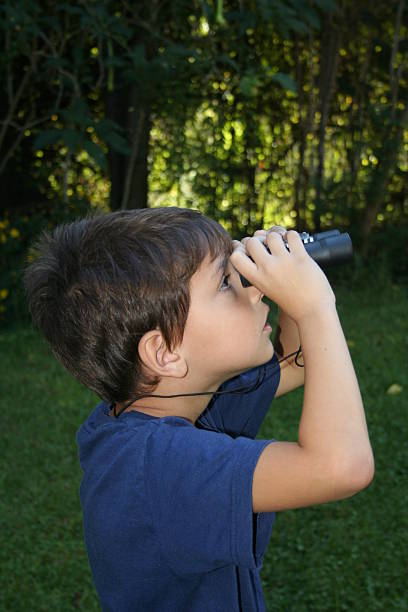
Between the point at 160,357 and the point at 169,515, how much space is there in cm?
31

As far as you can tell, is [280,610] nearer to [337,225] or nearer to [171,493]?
[171,493]

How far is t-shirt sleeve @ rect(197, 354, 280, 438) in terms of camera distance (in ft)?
5.23

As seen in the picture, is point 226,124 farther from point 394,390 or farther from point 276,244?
point 276,244

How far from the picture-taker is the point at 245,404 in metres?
1.60

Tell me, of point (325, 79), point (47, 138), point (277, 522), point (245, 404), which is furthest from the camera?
point (325, 79)

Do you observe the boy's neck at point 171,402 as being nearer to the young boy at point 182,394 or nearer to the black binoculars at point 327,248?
the young boy at point 182,394

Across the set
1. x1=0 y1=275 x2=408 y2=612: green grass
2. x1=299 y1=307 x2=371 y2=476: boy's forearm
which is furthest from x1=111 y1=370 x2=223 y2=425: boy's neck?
x1=0 y1=275 x2=408 y2=612: green grass

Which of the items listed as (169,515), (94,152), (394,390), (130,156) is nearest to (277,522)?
(394,390)

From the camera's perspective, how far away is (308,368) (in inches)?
44.2

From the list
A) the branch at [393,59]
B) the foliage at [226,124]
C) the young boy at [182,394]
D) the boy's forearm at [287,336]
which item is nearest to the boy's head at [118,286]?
the young boy at [182,394]

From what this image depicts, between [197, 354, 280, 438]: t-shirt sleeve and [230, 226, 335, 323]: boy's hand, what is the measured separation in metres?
0.42

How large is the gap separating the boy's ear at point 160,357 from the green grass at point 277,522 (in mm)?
1345

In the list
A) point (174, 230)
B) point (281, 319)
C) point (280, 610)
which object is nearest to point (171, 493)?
point (174, 230)

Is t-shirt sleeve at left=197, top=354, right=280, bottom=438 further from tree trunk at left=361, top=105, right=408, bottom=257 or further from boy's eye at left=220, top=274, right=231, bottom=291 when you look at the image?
tree trunk at left=361, top=105, right=408, bottom=257
